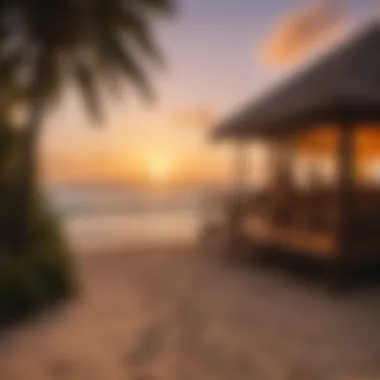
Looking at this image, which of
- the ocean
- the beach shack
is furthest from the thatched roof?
the ocean

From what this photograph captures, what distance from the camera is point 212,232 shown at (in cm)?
1205

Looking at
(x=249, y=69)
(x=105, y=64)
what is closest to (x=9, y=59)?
(x=105, y=64)

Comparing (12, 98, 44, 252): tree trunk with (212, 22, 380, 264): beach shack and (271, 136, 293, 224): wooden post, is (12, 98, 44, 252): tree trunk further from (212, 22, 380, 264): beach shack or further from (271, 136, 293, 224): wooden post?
(271, 136, 293, 224): wooden post

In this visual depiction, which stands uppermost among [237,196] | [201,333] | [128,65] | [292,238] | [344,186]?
[128,65]

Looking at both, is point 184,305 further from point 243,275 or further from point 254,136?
point 254,136

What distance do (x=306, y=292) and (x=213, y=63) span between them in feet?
11.8

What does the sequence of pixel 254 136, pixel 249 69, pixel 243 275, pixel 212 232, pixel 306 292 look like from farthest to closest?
pixel 212 232
pixel 254 136
pixel 243 275
pixel 249 69
pixel 306 292

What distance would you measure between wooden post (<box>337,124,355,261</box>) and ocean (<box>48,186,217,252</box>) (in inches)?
188

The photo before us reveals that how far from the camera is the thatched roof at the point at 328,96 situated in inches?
272

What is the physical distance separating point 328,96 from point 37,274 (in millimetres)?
4589

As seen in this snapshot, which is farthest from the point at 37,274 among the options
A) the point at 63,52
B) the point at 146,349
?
the point at 63,52

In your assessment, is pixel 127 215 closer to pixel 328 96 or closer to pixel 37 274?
pixel 37 274

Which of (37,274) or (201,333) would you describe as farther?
(37,274)

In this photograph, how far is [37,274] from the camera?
688 cm
